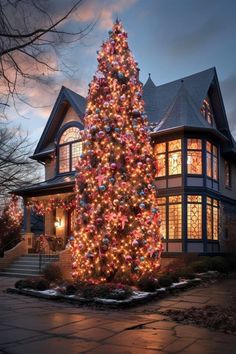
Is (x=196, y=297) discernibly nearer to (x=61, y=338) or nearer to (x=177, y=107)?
(x=61, y=338)

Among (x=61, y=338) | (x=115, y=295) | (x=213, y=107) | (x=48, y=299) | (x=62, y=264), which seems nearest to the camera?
(x=61, y=338)

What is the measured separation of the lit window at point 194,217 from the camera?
1916cm

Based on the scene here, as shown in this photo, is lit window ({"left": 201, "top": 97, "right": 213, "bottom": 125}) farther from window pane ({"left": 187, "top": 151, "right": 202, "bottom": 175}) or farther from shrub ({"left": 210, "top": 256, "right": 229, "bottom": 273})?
shrub ({"left": 210, "top": 256, "right": 229, "bottom": 273})

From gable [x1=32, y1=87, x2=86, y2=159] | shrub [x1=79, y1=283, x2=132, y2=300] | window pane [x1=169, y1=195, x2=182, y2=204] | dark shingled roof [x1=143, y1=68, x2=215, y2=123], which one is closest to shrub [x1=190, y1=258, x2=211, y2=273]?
window pane [x1=169, y1=195, x2=182, y2=204]

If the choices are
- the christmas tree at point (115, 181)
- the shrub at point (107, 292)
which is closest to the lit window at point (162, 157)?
the christmas tree at point (115, 181)

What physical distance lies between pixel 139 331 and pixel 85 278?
5.41m

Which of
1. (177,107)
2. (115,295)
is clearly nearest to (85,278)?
(115,295)

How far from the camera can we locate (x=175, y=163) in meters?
19.8

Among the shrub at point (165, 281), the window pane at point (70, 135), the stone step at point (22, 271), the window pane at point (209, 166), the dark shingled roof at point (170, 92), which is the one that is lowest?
the stone step at point (22, 271)

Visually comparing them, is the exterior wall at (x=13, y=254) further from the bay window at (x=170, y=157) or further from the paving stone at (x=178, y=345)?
the paving stone at (x=178, y=345)

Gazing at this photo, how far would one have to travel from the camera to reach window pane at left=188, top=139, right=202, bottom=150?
19663mm

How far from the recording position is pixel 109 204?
13.0m

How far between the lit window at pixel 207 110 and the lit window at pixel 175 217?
17.2ft

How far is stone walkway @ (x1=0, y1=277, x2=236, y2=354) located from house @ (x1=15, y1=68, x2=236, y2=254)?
7.82 meters
